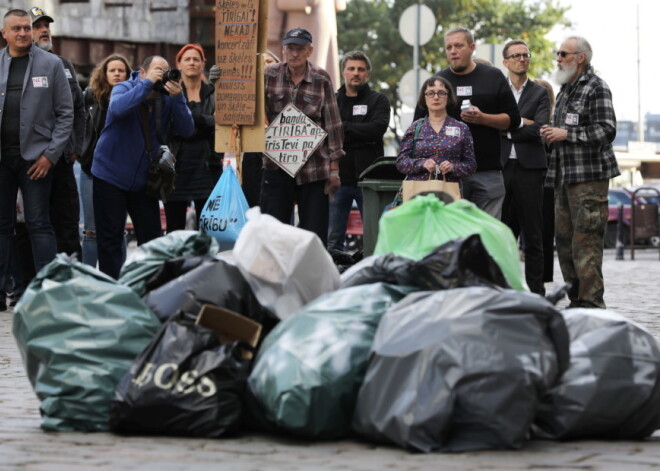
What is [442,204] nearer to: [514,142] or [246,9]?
[246,9]

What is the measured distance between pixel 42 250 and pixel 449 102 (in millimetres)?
3021

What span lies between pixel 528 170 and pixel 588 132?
4.84 ft

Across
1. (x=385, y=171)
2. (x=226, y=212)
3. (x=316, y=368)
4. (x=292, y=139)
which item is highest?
(x=292, y=139)

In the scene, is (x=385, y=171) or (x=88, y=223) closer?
(x=385, y=171)

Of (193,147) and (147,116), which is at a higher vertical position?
(147,116)

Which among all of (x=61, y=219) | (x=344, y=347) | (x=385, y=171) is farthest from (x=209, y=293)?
(x=61, y=219)

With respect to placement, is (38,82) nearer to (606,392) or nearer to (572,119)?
(572,119)

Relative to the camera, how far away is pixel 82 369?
5.70m

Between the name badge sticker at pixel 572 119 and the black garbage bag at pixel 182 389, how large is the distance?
5353 millimetres

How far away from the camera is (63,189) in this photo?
37.4 feet

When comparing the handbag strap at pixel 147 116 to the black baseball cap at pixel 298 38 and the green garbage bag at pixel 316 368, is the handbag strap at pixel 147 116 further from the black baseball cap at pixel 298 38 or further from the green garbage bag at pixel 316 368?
the green garbage bag at pixel 316 368

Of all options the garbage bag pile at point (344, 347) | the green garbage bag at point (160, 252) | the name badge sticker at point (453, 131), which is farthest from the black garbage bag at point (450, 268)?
the name badge sticker at point (453, 131)

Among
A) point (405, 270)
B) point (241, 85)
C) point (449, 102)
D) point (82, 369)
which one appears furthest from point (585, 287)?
point (82, 369)

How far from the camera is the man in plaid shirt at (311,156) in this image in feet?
33.7
